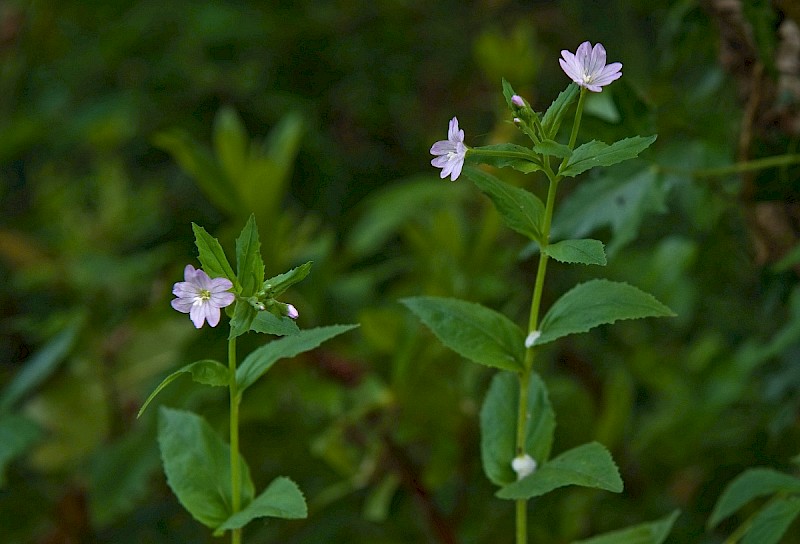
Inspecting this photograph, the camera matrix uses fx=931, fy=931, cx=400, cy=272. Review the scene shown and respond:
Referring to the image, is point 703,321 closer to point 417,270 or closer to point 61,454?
point 417,270

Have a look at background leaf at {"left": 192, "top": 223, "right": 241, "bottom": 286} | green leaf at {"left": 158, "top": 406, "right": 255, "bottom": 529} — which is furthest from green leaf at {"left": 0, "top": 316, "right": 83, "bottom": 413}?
background leaf at {"left": 192, "top": 223, "right": 241, "bottom": 286}

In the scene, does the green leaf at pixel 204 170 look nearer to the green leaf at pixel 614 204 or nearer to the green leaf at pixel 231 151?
the green leaf at pixel 231 151

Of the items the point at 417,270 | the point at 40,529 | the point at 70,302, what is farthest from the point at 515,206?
the point at 70,302

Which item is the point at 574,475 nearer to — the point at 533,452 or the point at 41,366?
the point at 533,452

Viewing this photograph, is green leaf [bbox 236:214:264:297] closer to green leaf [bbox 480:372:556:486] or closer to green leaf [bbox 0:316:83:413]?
green leaf [bbox 480:372:556:486]

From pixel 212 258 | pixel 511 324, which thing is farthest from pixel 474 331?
pixel 212 258

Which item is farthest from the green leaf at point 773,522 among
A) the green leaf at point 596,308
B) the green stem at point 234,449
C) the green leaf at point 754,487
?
the green stem at point 234,449

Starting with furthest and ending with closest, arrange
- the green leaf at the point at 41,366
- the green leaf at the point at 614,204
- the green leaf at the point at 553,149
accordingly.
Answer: the green leaf at the point at 41,366 → the green leaf at the point at 614,204 → the green leaf at the point at 553,149
